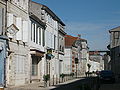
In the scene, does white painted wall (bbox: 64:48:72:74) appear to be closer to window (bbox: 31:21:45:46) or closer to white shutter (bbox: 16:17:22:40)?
window (bbox: 31:21:45:46)

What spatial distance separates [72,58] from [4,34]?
42762mm

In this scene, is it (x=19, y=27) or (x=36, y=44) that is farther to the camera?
(x=36, y=44)

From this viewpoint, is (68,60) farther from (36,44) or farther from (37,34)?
(36,44)

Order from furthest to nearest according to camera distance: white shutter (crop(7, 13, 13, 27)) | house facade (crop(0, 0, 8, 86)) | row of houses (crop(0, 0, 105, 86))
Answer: white shutter (crop(7, 13, 13, 27)), row of houses (crop(0, 0, 105, 86)), house facade (crop(0, 0, 8, 86))

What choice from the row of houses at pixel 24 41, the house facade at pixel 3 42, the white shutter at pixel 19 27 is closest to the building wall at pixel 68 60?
the row of houses at pixel 24 41

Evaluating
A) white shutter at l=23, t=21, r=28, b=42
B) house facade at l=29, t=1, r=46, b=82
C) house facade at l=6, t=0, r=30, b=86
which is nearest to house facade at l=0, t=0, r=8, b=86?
house facade at l=6, t=0, r=30, b=86

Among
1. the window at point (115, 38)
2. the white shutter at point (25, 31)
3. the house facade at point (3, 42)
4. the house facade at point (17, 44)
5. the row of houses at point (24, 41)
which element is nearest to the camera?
the house facade at point (3, 42)

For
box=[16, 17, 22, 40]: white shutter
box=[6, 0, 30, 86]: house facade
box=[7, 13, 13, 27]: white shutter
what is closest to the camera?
box=[7, 13, 13, 27]: white shutter

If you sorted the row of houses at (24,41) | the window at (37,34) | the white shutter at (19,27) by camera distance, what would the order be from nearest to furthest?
the row of houses at (24,41) < the white shutter at (19,27) < the window at (37,34)

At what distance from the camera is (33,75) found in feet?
116

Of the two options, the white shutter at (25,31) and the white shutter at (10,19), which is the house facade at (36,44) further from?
the white shutter at (10,19)

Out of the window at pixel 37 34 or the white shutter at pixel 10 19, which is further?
the window at pixel 37 34

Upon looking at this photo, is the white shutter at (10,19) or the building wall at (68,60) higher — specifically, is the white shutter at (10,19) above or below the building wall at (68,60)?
above

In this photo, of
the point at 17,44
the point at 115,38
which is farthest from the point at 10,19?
the point at 115,38
